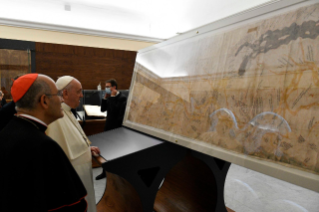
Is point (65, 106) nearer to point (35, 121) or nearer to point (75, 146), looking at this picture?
point (75, 146)

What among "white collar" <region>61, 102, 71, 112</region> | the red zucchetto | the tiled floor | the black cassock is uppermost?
the red zucchetto

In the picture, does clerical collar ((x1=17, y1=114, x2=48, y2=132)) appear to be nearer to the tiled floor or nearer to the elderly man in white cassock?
the elderly man in white cassock

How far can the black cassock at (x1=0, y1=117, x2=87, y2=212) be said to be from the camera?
1.01 meters

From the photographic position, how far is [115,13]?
5.71 metres

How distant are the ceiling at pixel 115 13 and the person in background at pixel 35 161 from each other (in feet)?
14.4

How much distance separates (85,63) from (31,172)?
17.0 ft

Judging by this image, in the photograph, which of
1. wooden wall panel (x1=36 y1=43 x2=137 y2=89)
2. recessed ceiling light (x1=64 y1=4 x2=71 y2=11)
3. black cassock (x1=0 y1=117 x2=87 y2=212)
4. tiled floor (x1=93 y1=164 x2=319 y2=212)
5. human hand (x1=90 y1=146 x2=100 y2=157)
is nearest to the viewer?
black cassock (x1=0 y1=117 x2=87 y2=212)

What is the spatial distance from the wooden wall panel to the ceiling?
892 mm

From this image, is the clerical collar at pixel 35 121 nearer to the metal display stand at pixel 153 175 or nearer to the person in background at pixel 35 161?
the person in background at pixel 35 161

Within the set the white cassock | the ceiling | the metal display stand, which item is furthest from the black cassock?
the ceiling

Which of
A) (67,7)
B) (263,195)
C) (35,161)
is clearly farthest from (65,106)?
(67,7)

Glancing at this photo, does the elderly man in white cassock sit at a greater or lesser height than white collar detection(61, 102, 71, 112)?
lesser

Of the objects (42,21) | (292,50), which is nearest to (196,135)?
(292,50)

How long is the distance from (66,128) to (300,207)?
2.99 meters
